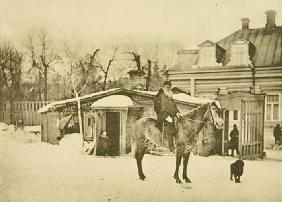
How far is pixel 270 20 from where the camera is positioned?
3117mm

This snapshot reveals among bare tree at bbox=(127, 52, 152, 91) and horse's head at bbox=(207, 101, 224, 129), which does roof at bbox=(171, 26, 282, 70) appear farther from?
horse's head at bbox=(207, 101, 224, 129)

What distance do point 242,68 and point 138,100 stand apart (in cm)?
79

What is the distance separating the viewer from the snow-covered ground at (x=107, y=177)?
2.98 metres

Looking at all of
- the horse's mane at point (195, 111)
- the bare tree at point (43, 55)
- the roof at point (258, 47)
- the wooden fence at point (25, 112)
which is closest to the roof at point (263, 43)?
the roof at point (258, 47)

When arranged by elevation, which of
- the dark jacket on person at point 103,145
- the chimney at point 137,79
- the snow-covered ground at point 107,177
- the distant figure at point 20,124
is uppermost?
the chimney at point 137,79

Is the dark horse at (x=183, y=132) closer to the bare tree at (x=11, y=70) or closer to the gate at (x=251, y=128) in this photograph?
the gate at (x=251, y=128)

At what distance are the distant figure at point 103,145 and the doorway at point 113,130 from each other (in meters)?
0.02

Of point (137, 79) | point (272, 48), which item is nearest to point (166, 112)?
point (137, 79)

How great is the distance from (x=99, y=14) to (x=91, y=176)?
1142 mm

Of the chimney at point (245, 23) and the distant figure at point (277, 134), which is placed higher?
the chimney at point (245, 23)

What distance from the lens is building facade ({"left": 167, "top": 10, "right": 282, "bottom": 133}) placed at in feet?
10.2

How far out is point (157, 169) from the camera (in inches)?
120

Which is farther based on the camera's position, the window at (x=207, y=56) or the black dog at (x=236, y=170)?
the window at (x=207, y=56)

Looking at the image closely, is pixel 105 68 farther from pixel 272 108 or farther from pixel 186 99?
pixel 272 108
